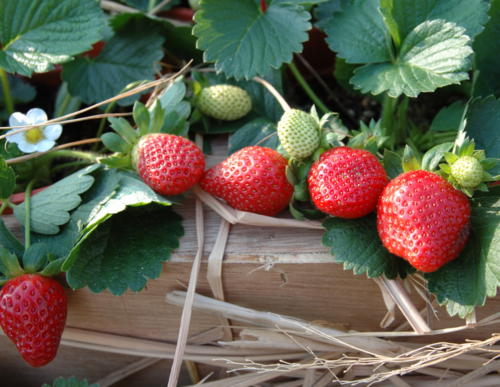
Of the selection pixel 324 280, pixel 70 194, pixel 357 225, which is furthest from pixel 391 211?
pixel 70 194

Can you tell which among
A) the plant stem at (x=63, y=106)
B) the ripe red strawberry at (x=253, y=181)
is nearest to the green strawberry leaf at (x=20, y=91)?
the plant stem at (x=63, y=106)

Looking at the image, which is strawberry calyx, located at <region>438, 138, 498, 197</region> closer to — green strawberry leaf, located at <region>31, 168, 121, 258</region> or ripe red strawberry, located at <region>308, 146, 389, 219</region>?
ripe red strawberry, located at <region>308, 146, 389, 219</region>

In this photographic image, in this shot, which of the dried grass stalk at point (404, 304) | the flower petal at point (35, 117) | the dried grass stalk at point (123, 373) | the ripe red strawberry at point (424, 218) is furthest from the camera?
the dried grass stalk at point (123, 373)

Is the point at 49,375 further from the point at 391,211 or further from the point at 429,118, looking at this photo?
the point at 429,118

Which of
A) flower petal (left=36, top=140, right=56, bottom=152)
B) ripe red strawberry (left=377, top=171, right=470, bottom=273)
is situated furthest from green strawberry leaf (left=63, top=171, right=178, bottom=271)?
ripe red strawberry (left=377, top=171, right=470, bottom=273)

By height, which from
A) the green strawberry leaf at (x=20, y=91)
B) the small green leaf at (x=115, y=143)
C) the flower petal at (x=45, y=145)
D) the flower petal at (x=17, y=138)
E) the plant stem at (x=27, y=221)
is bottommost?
the plant stem at (x=27, y=221)

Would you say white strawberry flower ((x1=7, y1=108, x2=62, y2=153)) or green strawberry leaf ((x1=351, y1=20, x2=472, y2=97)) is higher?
green strawberry leaf ((x1=351, y1=20, x2=472, y2=97))

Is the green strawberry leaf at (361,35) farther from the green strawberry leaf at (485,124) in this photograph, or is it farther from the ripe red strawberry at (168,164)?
the ripe red strawberry at (168,164)

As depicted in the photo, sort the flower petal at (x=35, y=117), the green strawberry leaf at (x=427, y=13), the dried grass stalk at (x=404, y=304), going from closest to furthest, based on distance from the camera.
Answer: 1. the dried grass stalk at (x=404, y=304)
2. the green strawberry leaf at (x=427, y=13)
3. the flower petal at (x=35, y=117)
